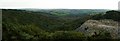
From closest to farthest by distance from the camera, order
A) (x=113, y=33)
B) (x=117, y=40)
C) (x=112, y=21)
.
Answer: (x=117, y=40) < (x=113, y=33) < (x=112, y=21)

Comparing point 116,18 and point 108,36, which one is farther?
point 116,18

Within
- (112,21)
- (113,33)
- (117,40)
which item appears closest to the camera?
(117,40)

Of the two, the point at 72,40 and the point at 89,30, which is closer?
A: the point at 72,40

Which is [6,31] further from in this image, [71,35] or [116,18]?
[116,18]

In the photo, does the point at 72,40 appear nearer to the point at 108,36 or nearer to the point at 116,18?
the point at 108,36

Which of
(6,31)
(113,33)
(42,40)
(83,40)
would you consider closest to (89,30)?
(113,33)

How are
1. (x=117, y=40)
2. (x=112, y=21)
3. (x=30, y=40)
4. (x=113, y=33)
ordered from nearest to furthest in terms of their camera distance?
1. (x=30, y=40)
2. (x=117, y=40)
3. (x=113, y=33)
4. (x=112, y=21)

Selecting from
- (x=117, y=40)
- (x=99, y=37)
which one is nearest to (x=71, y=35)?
(x=99, y=37)

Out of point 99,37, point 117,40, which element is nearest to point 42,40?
point 99,37

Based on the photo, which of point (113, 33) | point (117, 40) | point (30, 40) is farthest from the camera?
point (113, 33)
